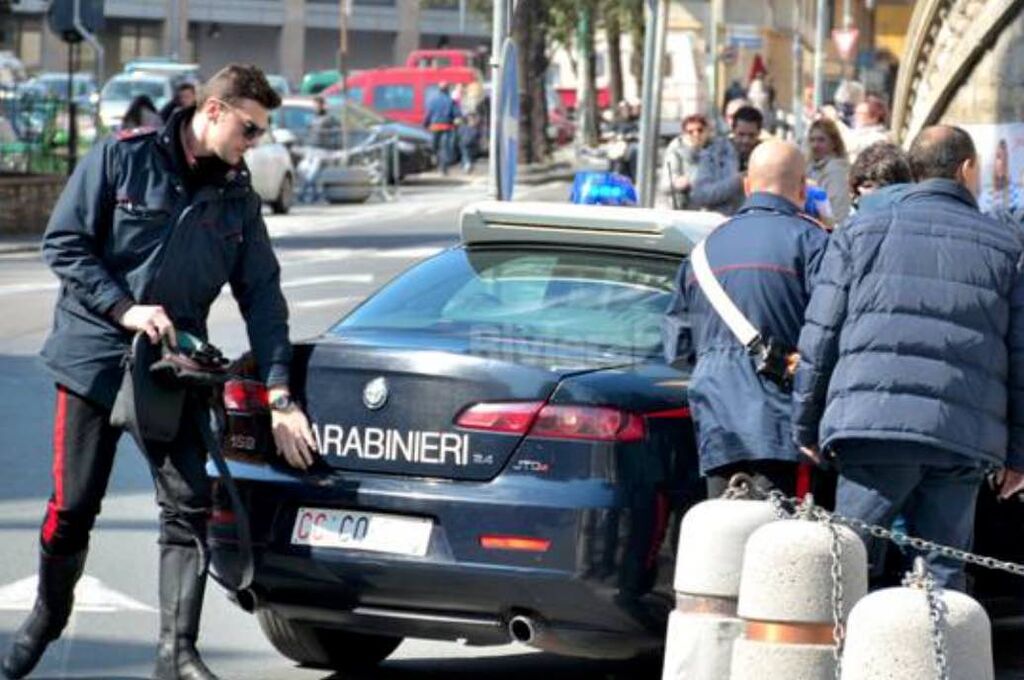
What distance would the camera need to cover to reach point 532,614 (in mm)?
7484

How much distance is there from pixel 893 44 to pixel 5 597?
92.6m

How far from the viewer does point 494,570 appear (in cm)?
745

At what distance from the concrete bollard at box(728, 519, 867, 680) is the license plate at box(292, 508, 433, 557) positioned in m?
1.49

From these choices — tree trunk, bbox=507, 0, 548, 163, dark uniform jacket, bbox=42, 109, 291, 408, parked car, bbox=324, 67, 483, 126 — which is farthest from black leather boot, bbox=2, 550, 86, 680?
parked car, bbox=324, 67, 483, 126

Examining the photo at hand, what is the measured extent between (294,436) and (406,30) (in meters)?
93.8

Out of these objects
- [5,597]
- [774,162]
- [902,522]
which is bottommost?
[5,597]

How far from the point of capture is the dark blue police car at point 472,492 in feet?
24.4

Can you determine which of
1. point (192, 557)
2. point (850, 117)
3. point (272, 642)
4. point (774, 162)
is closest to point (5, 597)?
point (272, 642)

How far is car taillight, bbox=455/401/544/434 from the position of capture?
24.8 ft

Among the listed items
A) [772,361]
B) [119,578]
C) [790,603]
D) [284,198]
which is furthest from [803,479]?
[284,198]

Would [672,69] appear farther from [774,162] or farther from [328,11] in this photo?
[774,162]

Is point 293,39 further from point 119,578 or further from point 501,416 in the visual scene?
point 501,416

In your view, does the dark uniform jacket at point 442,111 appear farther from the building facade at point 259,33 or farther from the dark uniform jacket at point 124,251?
the dark uniform jacket at point 124,251

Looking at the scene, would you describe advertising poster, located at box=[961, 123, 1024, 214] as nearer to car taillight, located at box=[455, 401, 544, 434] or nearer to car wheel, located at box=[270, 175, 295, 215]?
car taillight, located at box=[455, 401, 544, 434]
